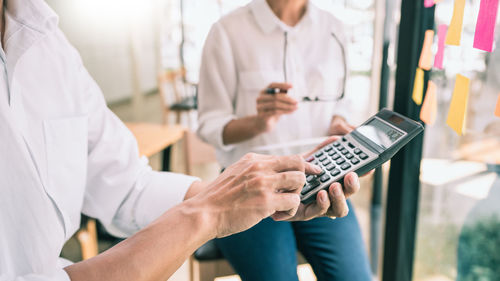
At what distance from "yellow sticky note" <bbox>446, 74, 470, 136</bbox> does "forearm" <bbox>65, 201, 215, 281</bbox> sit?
0.43 m

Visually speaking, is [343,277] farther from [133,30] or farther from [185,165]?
[133,30]

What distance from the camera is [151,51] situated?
466 centimetres

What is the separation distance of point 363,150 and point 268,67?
16.9 inches

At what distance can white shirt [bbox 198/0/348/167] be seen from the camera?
2.85ft

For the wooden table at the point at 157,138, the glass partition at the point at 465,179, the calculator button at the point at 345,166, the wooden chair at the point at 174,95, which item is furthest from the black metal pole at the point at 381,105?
the wooden chair at the point at 174,95

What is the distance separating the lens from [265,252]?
0.71m

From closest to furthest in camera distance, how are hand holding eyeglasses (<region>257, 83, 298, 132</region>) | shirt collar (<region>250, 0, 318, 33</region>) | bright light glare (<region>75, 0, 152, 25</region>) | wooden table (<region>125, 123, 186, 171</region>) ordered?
hand holding eyeglasses (<region>257, 83, 298, 132</region>) → shirt collar (<region>250, 0, 318, 33</region>) → wooden table (<region>125, 123, 186, 171</region>) → bright light glare (<region>75, 0, 152, 25</region>)

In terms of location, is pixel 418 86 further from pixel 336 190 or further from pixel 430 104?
pixel 336 190

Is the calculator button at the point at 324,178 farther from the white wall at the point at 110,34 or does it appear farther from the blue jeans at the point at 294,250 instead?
the white wall at the point at 110,34

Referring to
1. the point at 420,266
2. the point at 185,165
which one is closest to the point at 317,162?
the point at 185,165

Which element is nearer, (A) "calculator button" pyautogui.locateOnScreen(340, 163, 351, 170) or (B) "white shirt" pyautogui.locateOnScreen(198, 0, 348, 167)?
(A) "calculator button" pyautogui.locateOnScreen(340, 163, 351, 170)

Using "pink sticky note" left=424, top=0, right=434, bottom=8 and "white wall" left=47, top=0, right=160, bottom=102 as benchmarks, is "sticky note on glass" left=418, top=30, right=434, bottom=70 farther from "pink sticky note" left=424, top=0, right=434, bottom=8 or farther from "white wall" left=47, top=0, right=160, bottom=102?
"white wall" left=47, top=0, right=160, bottom=102

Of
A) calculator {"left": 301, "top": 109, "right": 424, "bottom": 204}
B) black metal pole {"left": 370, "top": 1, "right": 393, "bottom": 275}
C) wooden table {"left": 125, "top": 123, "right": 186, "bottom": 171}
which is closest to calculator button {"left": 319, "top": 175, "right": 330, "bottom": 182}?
calculator {"left": 301, "top": 109, "right": 424, "bottom": 204}

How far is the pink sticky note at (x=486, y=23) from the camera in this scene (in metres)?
0.48
